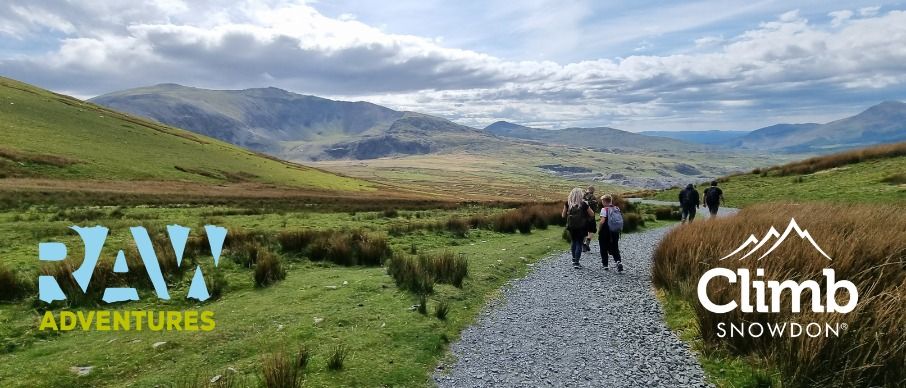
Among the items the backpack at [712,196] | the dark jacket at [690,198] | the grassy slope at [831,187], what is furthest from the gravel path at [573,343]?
the grassy slope at [831,187]

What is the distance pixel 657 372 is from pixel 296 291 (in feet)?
26.7

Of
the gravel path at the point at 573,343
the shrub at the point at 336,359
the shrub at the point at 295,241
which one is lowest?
the gravel path at the point at 573,343

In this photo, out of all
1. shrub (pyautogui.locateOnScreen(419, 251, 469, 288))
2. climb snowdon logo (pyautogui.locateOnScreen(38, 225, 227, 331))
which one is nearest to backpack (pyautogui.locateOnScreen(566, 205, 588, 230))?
shrub (pyautogui.locateOnScreen(419, 251, 469, 288))

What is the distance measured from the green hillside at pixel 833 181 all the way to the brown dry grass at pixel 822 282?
1745cm

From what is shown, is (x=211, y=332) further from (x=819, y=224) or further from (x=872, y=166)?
(x=872, y=166)

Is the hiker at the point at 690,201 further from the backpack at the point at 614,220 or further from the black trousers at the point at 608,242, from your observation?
the backpack at the point at 614,220

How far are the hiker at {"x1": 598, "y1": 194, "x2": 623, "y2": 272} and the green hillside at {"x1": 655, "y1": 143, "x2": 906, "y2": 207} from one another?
723 inches

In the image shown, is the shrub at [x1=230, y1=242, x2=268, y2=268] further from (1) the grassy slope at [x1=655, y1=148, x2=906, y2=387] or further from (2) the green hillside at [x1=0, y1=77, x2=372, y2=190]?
(2) the green hillside at [x1=0, y1=77, x2=372, y2=190]

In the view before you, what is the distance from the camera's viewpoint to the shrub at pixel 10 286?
9.87 m

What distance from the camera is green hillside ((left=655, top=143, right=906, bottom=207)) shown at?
94.0ft

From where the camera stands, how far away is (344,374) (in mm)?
6629

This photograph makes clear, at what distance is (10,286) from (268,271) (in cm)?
513

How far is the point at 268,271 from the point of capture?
40.3ft

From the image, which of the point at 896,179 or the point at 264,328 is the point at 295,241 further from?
the point at 896,179
